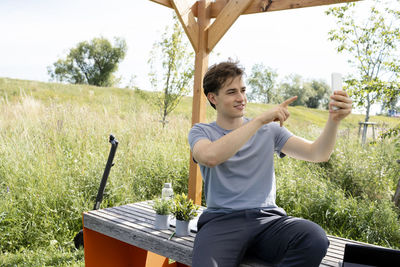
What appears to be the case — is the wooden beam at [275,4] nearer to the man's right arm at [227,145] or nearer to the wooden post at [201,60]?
the wooden post at [201,60]

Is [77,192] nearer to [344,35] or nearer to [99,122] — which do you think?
[99,122]

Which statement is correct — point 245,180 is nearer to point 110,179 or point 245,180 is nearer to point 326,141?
point 326,141

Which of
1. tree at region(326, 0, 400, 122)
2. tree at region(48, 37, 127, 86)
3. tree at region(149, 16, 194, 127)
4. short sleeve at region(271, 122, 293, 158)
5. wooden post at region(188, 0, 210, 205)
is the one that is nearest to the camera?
short sleeve at region(271, 122, 293, 158)

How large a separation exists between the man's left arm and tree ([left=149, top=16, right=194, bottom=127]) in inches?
194

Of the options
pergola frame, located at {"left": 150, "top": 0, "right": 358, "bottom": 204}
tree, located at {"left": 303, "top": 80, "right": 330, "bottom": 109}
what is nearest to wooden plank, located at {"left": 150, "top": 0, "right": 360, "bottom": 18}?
pergola frame, located at {"left": 150, "top": 0, "right": 358, "bottom": 204}

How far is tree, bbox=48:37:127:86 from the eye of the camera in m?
28.5

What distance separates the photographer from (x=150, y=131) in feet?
16.5

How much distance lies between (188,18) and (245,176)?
175 cm

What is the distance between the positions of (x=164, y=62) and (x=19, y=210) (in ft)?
14.3

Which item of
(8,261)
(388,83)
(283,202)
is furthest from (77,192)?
(388,83)

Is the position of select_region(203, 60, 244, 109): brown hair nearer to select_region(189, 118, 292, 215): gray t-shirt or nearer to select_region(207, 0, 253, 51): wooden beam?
select_region(189, 118, 292, 215): gray t-shirt

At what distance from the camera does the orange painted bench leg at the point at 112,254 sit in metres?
2.38

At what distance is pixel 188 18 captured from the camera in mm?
3041

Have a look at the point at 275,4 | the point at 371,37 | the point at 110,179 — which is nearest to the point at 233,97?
the point at 275,4
